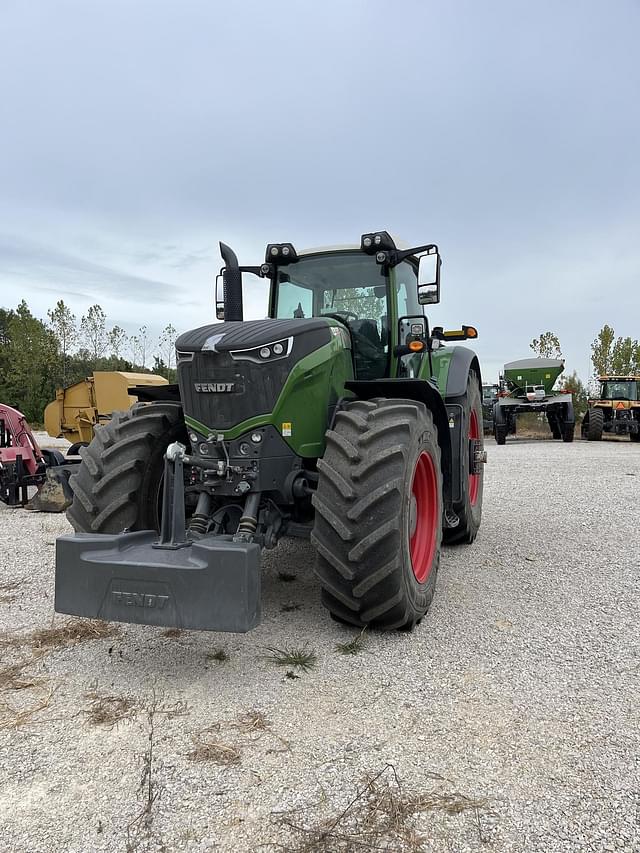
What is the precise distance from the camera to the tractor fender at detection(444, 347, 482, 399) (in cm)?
553

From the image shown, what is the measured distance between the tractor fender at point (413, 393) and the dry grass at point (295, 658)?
5.69 ft

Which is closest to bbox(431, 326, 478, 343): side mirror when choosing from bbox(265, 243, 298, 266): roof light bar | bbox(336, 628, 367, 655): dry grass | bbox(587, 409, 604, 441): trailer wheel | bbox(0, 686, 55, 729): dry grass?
bbox(265, 243, 298, 266): roof light bar

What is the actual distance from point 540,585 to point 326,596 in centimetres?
215

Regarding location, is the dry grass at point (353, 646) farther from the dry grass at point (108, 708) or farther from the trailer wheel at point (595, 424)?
the trailer wheel at point (595, 424)

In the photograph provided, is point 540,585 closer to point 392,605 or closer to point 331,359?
point 392,605

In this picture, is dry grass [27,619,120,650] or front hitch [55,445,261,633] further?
dry grass [27,619,120,650]

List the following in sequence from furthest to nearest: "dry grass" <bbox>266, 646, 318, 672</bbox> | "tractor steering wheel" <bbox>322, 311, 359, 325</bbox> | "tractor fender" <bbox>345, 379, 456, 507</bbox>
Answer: "tractor steering wheel" <bbox>322, 311, 359, 325</bbox>, "tractor fender" <bbox>345, 379, 456, 507</bbox>, "dry grass" <bbox>266, 646, 318, 672</bbox>

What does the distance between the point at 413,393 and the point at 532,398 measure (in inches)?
669

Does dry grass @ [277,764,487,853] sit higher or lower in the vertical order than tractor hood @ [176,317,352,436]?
lower

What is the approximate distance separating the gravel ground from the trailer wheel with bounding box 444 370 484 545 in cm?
95

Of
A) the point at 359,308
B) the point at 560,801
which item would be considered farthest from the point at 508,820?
the point at 359,308

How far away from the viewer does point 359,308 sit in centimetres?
494

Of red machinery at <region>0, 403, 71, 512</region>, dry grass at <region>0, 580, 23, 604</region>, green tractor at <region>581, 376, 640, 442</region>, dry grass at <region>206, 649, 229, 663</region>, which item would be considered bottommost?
dry grass at <region>0, 580, 23, 604</region>

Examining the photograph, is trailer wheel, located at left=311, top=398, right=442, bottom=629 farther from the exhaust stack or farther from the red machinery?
the red machinery
